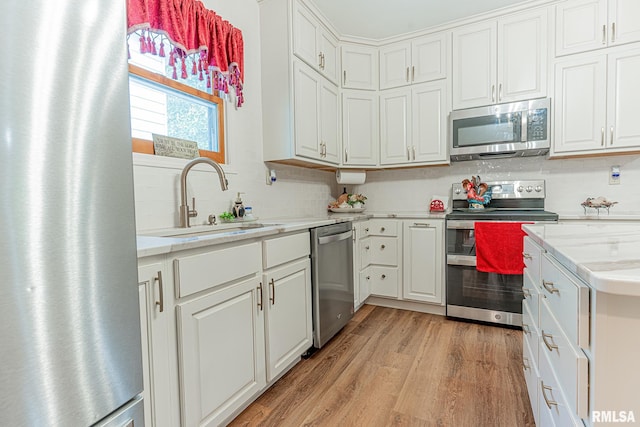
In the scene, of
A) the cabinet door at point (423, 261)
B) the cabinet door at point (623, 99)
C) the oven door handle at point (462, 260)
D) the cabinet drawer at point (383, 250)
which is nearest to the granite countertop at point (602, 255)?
the oven door handle at point (462, 260)

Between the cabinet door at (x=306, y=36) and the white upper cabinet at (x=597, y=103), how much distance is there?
6.51 feet

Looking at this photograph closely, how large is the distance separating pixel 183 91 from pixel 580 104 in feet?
9.75

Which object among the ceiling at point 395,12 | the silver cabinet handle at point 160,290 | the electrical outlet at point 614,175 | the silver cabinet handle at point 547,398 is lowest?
the silver cabinet handle at point 547,398

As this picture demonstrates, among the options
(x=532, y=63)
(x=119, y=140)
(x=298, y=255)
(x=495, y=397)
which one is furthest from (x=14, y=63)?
(x=532, y=63)

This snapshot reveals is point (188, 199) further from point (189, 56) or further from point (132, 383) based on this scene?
point (132, 383)

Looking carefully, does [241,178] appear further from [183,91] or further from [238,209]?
[183,91]

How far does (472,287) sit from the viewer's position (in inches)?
103

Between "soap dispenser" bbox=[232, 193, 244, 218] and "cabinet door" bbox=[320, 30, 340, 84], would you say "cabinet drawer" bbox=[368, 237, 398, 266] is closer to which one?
"soap dispenser" bbox=[232, 193, 244, 218]

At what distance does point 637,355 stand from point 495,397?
4.08ft

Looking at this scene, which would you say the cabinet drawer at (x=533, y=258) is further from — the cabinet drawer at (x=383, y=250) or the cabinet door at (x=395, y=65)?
the cabinet door at (x=395, y=65)

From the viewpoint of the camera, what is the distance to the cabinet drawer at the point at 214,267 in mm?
1155

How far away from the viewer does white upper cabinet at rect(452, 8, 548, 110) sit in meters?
2.56

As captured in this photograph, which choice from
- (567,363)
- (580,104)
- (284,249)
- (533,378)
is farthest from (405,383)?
(580,104)

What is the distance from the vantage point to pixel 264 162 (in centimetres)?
251
